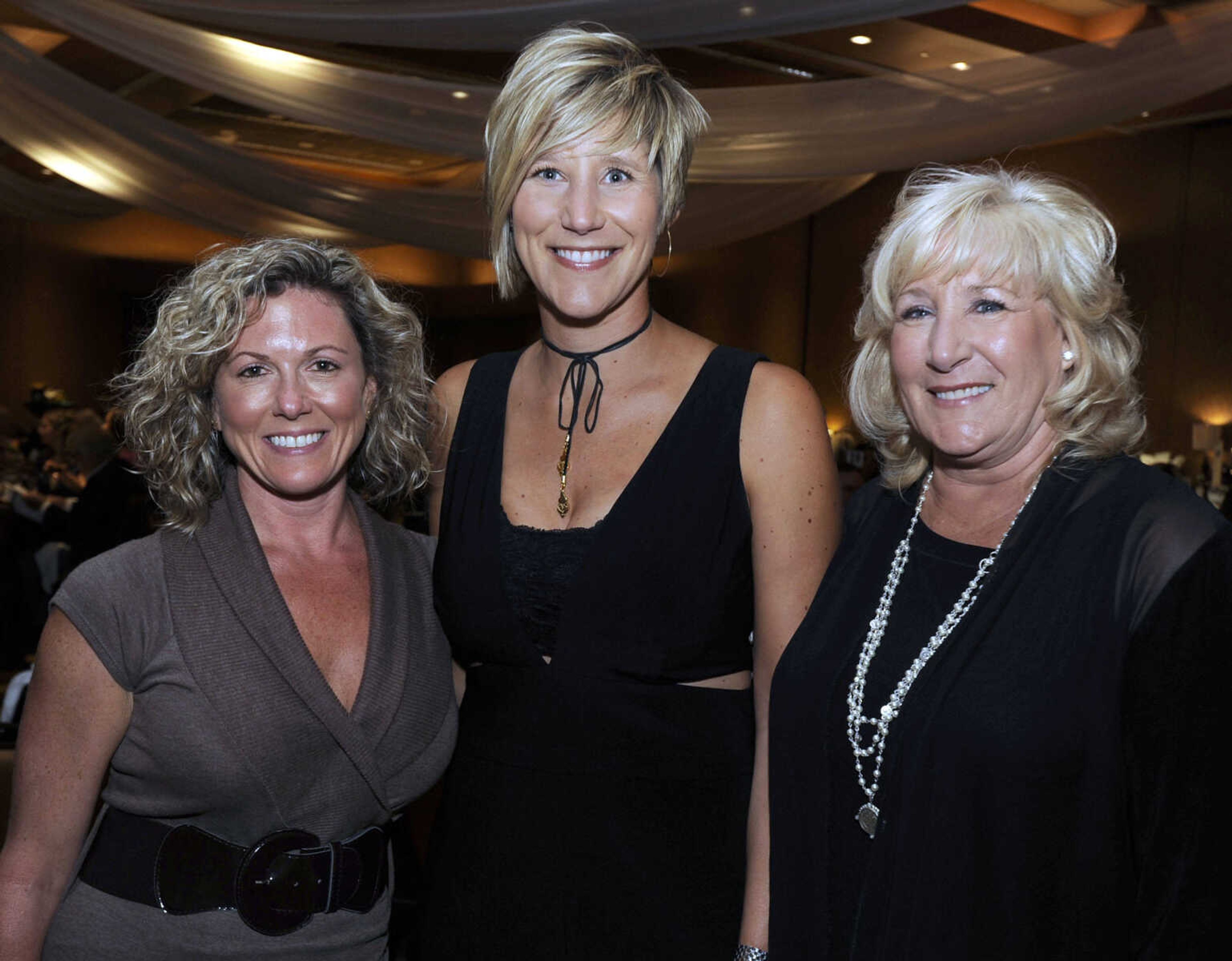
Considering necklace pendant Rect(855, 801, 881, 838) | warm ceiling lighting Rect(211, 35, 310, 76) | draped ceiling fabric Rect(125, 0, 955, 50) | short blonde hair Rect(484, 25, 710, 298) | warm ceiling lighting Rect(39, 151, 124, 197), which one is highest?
warm ceiling lighting Rect(211, 35, 310, 76)

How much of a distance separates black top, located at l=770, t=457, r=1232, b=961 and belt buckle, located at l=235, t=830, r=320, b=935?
67cm

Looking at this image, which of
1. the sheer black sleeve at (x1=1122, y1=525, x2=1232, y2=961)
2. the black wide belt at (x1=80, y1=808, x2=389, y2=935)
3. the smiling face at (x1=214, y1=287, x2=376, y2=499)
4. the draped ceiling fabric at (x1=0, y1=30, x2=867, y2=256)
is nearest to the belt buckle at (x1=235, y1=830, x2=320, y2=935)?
the black wide belt at (x1=80, y1=808, x2=389, y2=935)

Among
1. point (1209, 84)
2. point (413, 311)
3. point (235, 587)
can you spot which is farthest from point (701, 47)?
point (235, 587)

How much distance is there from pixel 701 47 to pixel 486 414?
6.20 m

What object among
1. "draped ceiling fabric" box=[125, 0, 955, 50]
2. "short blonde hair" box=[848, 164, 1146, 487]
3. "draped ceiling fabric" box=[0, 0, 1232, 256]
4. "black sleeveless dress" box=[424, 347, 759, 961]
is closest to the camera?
"short blonde hair" box=[848, 164, 1146, 487]

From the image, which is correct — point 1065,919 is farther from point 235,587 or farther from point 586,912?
point 235,587

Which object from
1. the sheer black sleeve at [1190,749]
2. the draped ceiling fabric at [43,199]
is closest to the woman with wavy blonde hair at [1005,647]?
the sheer black sleeve at [1190,749]

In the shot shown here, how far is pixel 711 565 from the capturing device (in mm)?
1832

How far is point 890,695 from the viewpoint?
5.44 feet

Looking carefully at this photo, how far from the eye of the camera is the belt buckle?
1.69 metres

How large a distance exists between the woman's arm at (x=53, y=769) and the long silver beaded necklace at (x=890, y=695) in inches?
36.9

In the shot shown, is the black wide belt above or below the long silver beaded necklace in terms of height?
below

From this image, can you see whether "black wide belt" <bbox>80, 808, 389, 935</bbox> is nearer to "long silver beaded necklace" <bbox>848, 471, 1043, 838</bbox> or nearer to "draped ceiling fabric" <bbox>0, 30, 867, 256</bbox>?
"long silver beaded necklace" <bbox>848, 471, 1043, 838</bbox>


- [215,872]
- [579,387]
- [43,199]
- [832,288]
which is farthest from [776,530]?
[832,288]
